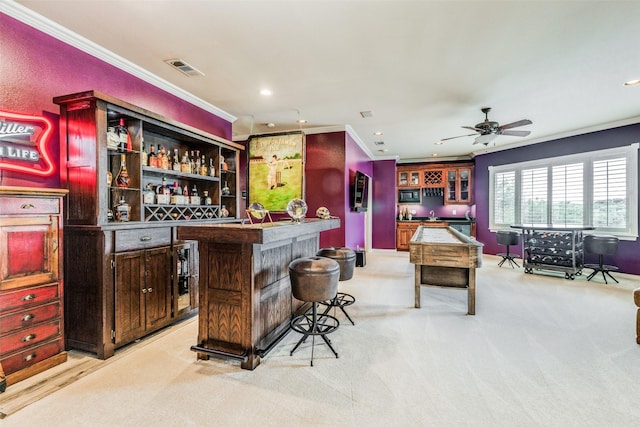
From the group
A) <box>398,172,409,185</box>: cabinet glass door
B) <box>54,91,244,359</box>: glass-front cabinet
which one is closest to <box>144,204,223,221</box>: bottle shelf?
<box>54,91,244,359</box>: glass-front cabinet

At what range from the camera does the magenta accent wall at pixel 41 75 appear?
2287mm

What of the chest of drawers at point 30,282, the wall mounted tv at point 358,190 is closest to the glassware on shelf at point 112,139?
the chest of drawers at point 30,282

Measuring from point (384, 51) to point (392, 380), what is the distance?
3003mm

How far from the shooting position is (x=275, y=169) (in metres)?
5.36

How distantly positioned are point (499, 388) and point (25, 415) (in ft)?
10.1

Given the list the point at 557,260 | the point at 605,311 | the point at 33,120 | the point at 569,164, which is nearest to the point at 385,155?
the point at 569,164

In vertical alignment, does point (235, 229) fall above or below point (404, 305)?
above

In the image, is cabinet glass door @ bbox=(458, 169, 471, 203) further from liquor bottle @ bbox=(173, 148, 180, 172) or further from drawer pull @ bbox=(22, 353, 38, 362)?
drawer pull @ bbox=(22, 353, 38, 362)

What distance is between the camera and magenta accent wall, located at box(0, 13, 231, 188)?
7.50ft

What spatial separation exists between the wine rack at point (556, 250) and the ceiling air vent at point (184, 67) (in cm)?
621

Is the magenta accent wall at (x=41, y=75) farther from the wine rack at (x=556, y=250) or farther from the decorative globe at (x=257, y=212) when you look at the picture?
the wine rack at (x=556, y=250)

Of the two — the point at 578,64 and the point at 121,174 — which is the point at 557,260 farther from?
the point at 121,174

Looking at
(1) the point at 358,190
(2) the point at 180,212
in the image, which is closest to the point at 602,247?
(1) the point at 358,190

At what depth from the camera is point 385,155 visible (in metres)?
8.81
